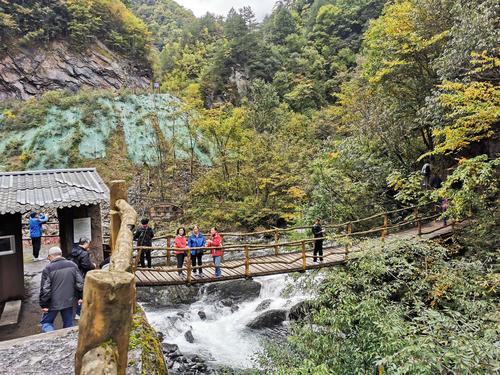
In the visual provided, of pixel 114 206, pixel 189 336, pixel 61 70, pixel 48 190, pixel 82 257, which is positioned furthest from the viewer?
pixel 61 70

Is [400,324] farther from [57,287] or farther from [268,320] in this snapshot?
[268,320]

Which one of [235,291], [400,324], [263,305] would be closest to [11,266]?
[400,324]

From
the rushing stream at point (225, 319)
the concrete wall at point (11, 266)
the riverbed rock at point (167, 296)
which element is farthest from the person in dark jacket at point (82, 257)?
the riverbed rock at point (167, 296)

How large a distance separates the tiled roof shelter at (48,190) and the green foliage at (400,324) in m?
5.01

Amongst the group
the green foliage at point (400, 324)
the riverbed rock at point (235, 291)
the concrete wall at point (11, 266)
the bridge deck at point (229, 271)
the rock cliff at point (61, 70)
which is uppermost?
the rock cliff at point (61, 70)

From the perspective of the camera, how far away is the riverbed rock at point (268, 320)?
11375 millimetres

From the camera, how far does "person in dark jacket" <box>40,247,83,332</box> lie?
4.76m

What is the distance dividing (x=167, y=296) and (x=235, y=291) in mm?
2606

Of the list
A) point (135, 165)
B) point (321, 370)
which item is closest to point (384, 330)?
point (321, 370)

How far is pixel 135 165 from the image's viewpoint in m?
23.1

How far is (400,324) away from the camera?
19.6 feet

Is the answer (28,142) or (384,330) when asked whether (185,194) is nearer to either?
(28,142)

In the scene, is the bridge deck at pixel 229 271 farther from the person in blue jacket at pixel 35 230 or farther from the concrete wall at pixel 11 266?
Result: the person in blue jacket at pixel 35 230

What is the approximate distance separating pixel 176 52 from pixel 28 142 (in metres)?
22.6
